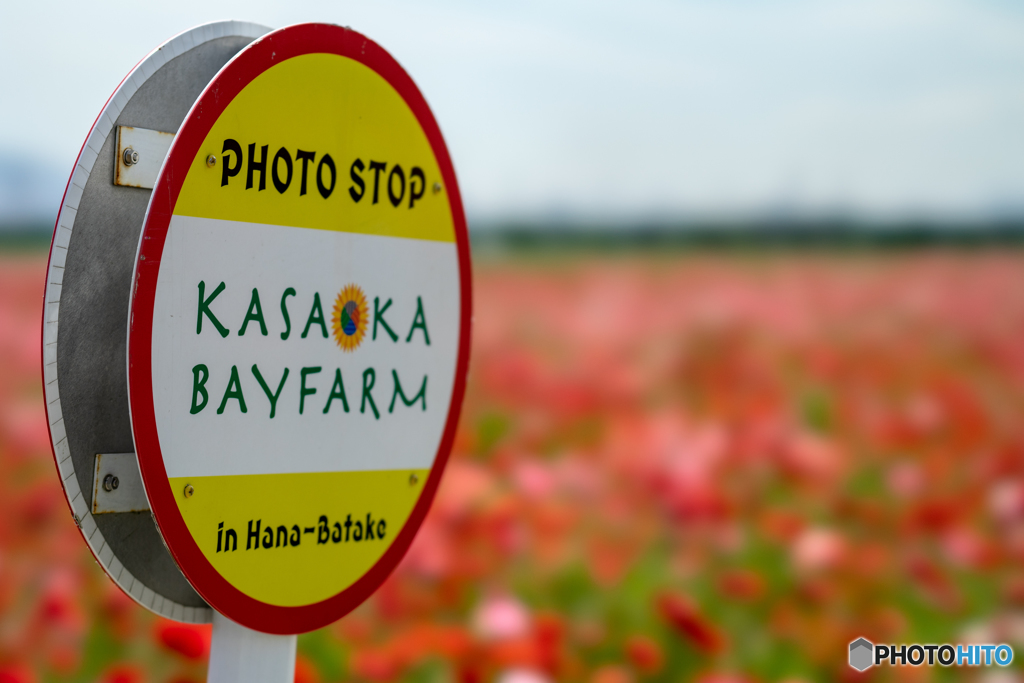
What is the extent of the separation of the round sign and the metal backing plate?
0.04 meters

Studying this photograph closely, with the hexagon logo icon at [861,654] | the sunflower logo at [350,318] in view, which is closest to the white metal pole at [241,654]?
the sunflower logo at [350,318]

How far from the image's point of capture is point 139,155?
1.49ft

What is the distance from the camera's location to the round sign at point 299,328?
Result: 44 centimetres

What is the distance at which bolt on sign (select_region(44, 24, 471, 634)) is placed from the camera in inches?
17.3

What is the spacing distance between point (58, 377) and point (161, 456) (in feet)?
0.21

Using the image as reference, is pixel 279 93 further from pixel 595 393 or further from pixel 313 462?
pixel 595 393

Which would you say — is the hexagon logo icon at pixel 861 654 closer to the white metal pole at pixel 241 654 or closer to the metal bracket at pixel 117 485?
the white metal pole at pixel 241 654

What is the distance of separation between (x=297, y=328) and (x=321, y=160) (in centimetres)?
11

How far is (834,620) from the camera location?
1066 millimetres

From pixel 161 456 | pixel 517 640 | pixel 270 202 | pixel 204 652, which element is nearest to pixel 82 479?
pixel 161 456

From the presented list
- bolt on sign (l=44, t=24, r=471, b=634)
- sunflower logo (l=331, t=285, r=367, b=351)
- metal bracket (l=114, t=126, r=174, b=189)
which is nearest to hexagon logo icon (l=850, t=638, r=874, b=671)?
bolt on sign (l=44, t=24, r=471, b=634)

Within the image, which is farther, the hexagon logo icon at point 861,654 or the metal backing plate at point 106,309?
the hexagon logo icon at point 861,654

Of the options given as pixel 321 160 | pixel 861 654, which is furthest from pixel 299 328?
A: pixel 861 654

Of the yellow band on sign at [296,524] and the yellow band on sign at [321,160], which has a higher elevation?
the yellow band on sign at [321,160]
